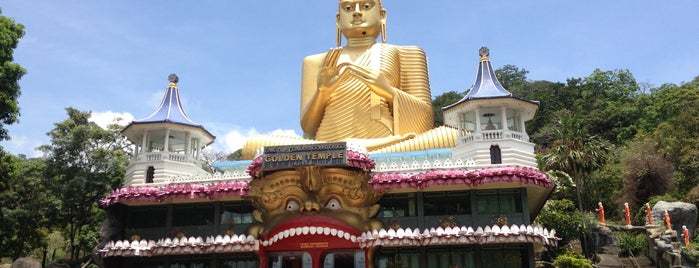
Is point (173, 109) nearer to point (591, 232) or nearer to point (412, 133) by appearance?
point (412, 133)

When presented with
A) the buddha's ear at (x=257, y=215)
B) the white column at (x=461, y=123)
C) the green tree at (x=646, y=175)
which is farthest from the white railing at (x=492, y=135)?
the green tree at (x=646, y=175)

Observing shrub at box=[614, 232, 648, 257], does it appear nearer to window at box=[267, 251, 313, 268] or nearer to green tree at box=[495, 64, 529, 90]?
window at box=[267, 251, 313, 268]

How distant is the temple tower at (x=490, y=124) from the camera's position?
1867 cm

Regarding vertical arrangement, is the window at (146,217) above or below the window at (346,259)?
above

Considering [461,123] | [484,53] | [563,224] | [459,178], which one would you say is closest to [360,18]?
[484,53]

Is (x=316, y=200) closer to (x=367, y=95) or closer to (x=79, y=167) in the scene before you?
(x=367, y=95)

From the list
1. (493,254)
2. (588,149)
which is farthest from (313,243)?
(588,149)

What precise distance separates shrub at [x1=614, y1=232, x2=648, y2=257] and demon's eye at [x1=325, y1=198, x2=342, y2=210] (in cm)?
1584

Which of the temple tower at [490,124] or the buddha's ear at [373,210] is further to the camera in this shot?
the temple tower at [490,124]

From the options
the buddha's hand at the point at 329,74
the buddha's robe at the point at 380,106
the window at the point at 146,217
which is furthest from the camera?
the buddha's robe at the point at 380,106

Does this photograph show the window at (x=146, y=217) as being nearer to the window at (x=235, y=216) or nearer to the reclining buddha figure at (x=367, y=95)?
the window at (x=235, y=216)

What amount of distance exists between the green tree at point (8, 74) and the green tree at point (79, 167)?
22.2ft

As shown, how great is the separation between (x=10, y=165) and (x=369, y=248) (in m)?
14.3

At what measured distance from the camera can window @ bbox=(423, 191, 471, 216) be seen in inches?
711
